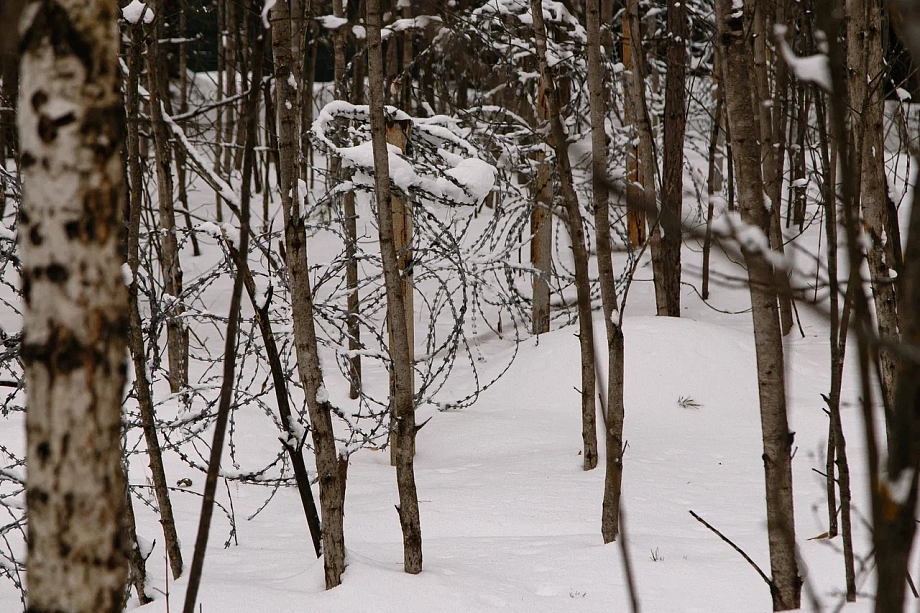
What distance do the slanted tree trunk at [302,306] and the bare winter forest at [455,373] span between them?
0.04 feet

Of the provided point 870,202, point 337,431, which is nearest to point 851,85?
point 870,202

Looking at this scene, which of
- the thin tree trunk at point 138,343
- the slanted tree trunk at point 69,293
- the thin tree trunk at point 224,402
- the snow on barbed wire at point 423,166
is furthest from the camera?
the snow on barbed wire at point 423,166

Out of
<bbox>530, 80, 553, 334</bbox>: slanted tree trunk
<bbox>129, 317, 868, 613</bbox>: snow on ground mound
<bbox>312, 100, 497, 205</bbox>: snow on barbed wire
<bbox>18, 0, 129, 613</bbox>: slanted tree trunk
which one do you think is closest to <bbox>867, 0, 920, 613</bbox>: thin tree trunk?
<bbox>18, 0, 129, 613</bbox>: slanted tree trunk

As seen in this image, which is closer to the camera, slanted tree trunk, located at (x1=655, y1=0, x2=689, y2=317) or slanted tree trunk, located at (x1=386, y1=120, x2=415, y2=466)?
slanted tree trunk, located at (x1=386, y1=120, x2=415, y2=466)

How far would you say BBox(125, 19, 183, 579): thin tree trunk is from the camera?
345 cm

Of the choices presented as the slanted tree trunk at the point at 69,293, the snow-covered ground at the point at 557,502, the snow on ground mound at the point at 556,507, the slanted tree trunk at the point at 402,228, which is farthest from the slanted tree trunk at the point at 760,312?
the slanted tree trunk at the point at 402,228

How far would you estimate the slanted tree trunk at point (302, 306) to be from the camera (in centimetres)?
302

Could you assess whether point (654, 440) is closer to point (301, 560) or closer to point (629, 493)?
point (629, 493)

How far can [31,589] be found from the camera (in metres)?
0.97

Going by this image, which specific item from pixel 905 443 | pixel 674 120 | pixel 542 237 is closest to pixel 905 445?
pixel 905 443

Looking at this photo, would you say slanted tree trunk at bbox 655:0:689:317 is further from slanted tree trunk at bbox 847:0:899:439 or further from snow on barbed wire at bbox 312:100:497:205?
slanted tree trunk at bbox 847:0:899:439

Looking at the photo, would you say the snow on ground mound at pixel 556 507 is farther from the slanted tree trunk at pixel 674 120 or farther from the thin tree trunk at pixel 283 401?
the slanted tree trunk at pixel 674 120

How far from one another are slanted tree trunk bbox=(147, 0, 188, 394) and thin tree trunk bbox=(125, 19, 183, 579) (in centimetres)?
19

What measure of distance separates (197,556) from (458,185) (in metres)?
3.88
